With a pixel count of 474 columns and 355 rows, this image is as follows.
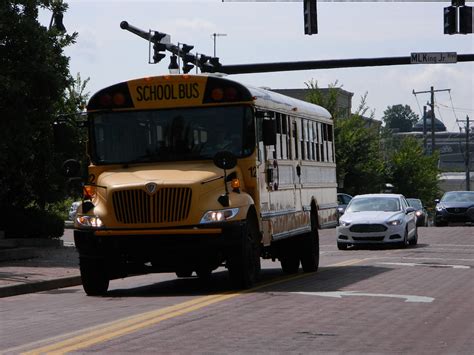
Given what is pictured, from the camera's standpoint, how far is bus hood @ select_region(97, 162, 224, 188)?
16828mm

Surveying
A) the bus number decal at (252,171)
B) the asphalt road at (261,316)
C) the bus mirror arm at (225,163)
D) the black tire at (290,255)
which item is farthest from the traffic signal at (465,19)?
the bus mirror arm at (225,163)

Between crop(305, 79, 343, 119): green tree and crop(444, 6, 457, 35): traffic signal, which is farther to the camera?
crop(305, 79, 343, 119): green tree

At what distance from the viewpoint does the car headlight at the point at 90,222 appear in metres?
17.0

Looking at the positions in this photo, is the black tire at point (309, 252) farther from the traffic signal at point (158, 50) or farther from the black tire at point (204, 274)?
the traffic signal at point (158, 50)

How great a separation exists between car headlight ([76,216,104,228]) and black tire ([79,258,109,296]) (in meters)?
0.49

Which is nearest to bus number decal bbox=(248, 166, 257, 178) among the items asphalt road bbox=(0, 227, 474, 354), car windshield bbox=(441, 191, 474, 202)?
asphalt road bbox=(0, 227, 474, 354)

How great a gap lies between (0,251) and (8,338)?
12948 millimetres

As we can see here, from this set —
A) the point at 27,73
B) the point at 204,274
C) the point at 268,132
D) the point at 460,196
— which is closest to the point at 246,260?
the point at 268,132

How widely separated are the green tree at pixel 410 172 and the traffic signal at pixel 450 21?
4689 centimetres

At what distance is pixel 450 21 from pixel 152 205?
15.3 metres

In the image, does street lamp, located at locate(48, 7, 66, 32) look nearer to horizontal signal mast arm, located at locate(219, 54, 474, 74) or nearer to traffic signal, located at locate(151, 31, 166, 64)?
traffic signal, located at locate(151, 31, 166, 64)

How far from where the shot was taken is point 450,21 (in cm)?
3006

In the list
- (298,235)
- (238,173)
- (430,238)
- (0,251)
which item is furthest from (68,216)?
(238,173)

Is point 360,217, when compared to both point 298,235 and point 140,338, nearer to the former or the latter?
point 298,235
